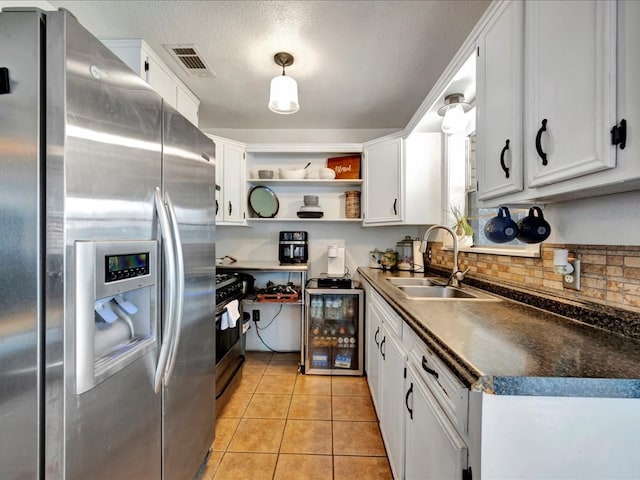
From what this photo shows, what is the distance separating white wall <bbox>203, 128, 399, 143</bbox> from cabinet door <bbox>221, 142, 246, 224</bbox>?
40cm

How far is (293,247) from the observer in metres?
2.91

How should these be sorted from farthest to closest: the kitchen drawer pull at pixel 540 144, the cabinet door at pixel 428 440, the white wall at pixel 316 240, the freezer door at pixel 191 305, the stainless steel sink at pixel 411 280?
the white wall at pixel 316 240 → the stainless steel sink at pixel 411 280 → the freezer door at pixel 191 305 → the kitchen drawer pull at pixel 540 144 → the cabinet door at pixel 428 440

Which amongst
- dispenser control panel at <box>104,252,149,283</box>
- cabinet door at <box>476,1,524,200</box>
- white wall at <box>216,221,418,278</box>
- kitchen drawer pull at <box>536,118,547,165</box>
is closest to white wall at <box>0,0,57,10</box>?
dispenser control panel at <box>104,252,149,283</box>

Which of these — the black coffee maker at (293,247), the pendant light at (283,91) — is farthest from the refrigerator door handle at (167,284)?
the black coffee maker at (293,247)

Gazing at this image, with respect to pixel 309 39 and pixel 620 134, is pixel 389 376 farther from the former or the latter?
pixel 309 39

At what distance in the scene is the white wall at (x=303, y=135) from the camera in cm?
307

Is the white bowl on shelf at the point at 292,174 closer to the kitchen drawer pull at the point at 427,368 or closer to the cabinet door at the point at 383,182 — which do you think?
the cabinet door at the point at 383,182

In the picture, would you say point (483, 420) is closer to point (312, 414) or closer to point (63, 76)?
point (63, 76)

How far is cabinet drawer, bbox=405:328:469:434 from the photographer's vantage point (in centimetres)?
72

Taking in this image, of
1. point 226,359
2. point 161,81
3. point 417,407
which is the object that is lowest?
point 226,359

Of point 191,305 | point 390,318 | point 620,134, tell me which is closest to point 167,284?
point 191,305

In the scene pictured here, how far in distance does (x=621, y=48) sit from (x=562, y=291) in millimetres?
873

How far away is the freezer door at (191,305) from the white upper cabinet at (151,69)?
0.77 metres

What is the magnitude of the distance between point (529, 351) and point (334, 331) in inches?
79.3
